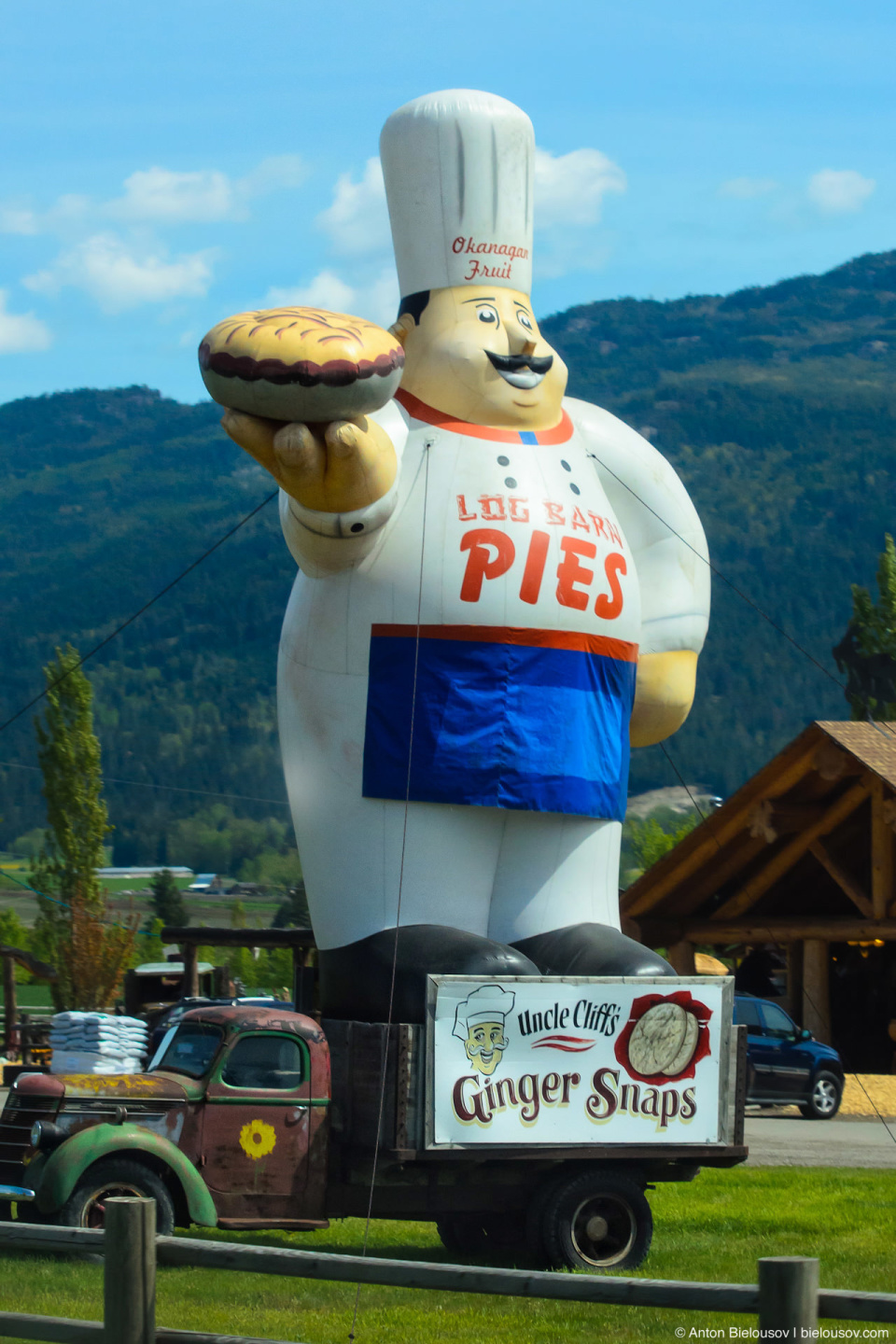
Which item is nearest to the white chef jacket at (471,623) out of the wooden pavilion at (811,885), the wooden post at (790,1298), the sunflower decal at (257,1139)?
the sunflower decal at (257,1139)

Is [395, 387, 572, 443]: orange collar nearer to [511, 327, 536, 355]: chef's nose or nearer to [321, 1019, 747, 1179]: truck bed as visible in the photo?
[511, 327, 536, 355]: chef's nose

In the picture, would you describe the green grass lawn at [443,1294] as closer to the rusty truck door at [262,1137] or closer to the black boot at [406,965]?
the rusty truck door at [262,1137]

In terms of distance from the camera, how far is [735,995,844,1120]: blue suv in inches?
749

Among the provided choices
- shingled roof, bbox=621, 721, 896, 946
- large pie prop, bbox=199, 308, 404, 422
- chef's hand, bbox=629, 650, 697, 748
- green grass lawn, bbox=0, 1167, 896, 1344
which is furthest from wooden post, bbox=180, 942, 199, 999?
large pie prop, bbox=199, 308, 404, 422

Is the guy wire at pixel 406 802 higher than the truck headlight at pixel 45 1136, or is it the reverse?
the guy wire at pixel 406 802

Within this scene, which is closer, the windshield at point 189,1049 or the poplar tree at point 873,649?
the windshield at point 189,1049

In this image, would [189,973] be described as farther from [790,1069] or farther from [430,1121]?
[430,1121]

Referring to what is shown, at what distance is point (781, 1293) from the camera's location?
4391 millimetres

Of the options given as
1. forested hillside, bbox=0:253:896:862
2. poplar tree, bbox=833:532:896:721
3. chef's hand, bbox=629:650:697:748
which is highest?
forested hillside, bbox=0:253:896:862

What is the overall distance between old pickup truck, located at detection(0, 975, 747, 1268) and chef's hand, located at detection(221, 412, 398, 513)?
8.60 feet

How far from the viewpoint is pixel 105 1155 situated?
29.7 ft

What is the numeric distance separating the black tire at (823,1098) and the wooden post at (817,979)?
2433 millimetres

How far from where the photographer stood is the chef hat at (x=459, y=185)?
10.6 m

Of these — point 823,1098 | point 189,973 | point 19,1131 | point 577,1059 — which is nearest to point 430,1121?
point 577,1059
